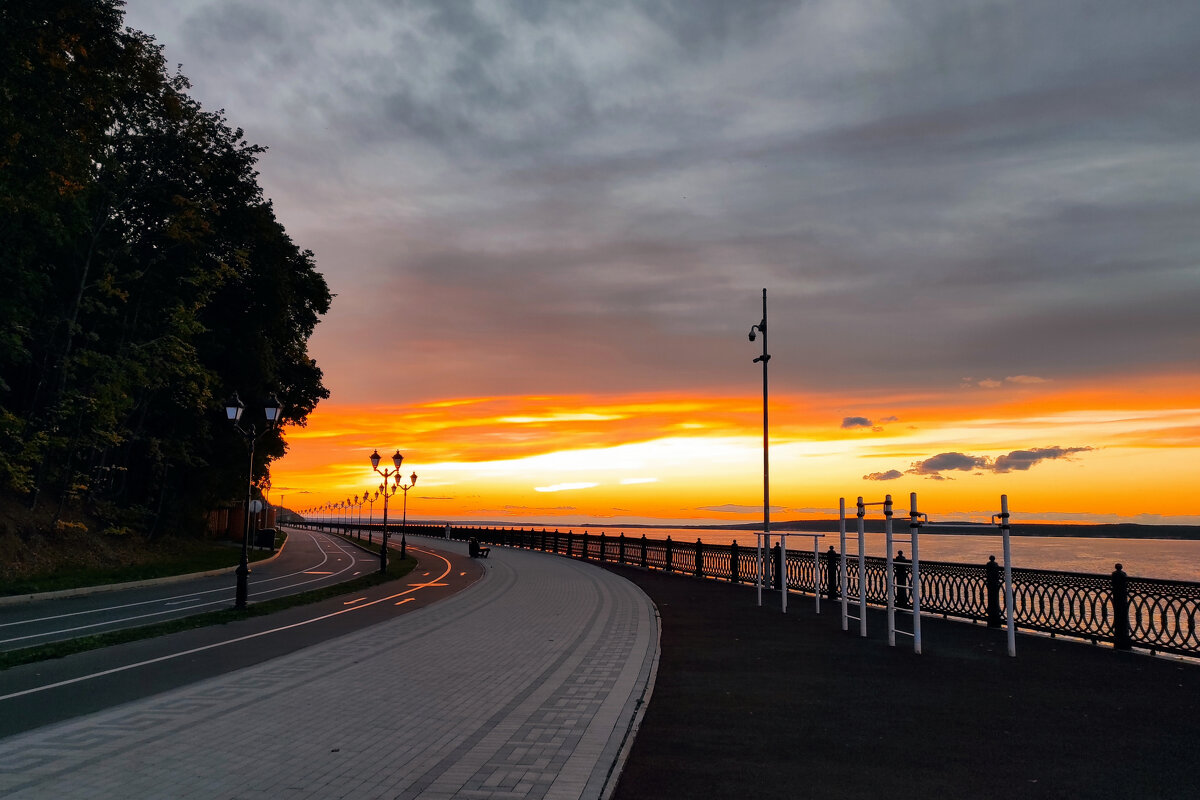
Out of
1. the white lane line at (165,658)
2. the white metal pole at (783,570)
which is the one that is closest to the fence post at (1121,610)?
the white metal pole at (783,570)

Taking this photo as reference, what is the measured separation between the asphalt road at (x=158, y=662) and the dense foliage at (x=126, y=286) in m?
16.0

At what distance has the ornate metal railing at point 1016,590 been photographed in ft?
41.4

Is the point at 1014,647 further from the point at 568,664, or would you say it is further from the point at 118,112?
the point at 118,112

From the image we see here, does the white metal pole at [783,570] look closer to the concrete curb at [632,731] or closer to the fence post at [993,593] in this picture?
the fence post at [993,593]

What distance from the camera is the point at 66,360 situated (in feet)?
100

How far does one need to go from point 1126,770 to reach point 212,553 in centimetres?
4491

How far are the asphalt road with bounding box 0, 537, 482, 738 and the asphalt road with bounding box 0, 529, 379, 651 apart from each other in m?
2.42

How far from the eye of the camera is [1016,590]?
1556 centimetres

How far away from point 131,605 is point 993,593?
66.4ft

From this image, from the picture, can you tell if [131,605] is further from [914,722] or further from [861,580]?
[914,722]

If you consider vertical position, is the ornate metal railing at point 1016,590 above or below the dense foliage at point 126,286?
below

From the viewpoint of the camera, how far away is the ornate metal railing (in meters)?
12.6

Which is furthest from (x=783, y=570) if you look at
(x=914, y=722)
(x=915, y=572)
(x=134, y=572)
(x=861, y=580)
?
(x=134, y=572)

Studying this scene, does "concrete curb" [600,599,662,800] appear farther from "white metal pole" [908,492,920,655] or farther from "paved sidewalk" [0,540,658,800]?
"white metal pole" [908,492,920,655]
